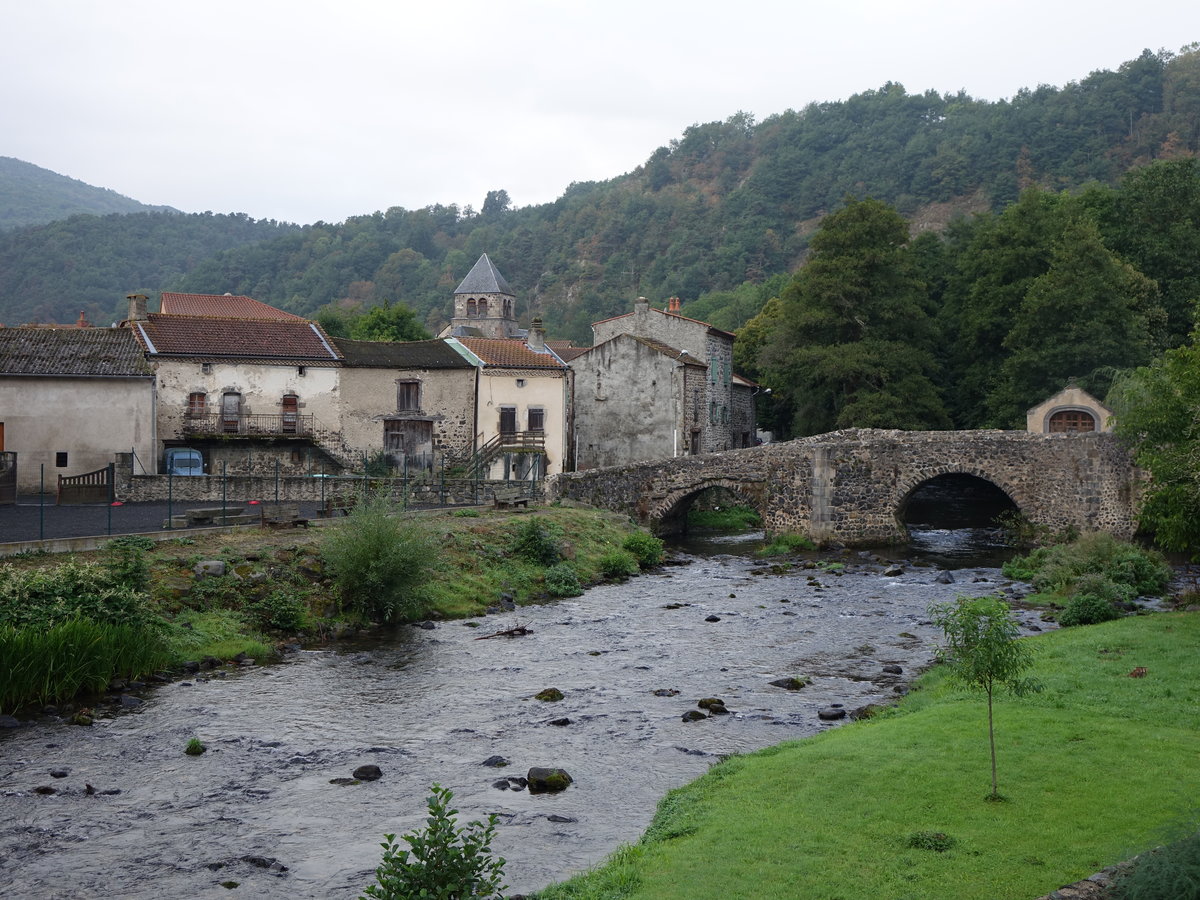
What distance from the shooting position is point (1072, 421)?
4303 centimetres

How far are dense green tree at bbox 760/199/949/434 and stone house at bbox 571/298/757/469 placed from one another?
3673mm

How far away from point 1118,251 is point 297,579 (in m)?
43.5

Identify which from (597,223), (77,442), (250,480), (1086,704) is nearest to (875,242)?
(250,480)

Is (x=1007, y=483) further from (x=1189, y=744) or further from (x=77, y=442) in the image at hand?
(x=77, y=442)

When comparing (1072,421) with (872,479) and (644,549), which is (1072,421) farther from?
(644,549)

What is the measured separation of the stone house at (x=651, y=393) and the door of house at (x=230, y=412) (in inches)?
626

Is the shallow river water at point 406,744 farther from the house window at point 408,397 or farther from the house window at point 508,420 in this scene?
the house window at point 508,420

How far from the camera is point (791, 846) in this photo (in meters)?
9.78

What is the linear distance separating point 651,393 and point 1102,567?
2655 cm

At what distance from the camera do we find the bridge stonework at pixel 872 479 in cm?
3469

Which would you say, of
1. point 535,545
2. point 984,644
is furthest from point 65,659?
point 535,545

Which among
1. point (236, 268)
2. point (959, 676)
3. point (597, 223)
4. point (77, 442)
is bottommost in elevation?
point (959, 676)

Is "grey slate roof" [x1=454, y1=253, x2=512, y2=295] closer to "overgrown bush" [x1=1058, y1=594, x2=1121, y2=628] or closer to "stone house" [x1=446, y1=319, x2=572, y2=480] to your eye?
"stone house" [x1=446, y1=319, x2=572, y2=480]

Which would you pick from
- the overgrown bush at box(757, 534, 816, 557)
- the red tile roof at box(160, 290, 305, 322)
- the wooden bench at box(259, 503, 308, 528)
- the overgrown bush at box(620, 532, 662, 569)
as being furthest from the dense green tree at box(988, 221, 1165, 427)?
the red tile roof at box(160, 290, 305, 322)
